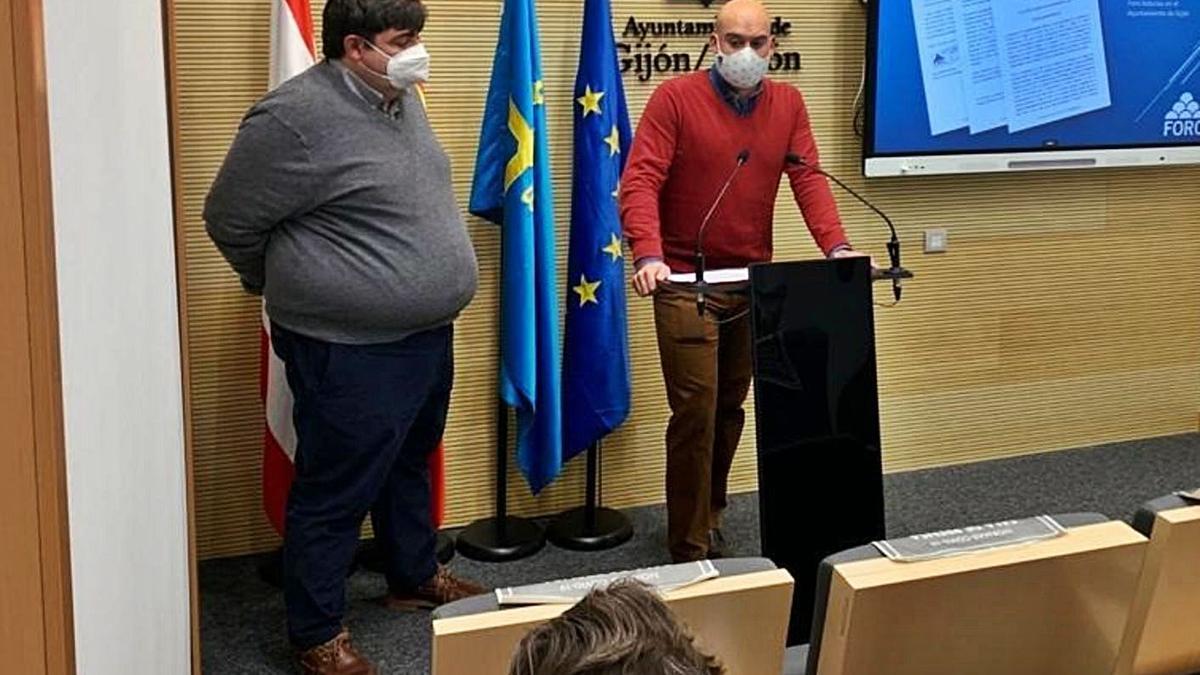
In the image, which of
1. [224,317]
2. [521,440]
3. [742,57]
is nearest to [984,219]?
[742,57]

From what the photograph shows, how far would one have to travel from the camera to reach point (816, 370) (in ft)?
9.05

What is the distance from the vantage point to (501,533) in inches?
151

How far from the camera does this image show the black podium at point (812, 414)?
8.90 feet

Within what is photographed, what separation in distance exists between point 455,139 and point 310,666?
162 centimetres

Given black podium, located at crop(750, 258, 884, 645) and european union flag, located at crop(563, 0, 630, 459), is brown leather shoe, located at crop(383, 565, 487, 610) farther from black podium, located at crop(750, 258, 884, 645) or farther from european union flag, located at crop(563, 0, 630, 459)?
black podium, located at crop(750, 258, 884, 645)

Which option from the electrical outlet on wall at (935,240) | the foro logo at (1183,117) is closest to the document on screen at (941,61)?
the electrical outlet on wall at (935,240)

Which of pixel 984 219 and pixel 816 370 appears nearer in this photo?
pixel 816 370

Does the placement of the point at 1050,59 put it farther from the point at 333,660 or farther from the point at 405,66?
the point at 333,660

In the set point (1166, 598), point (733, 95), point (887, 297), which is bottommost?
point (1166, 598)

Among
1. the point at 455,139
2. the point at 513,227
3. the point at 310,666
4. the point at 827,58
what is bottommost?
the point at 310,666

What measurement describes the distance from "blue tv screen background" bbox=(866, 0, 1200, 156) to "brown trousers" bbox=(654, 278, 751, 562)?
43.9 inches

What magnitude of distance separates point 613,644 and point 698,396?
252cm

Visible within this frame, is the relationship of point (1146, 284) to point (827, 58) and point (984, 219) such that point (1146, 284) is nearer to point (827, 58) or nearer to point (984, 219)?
point (984, 219)

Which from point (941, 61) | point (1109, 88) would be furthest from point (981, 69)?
point (1109, 88)
